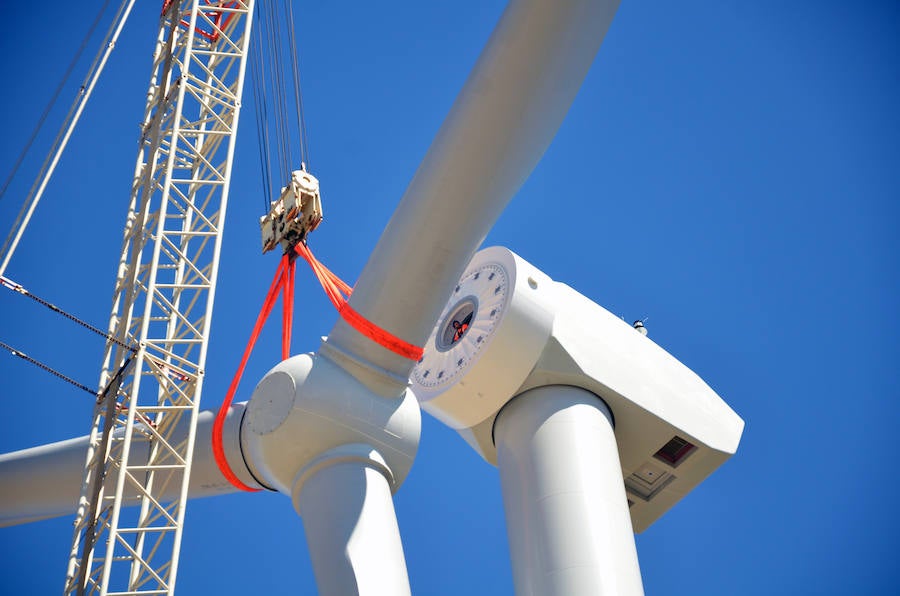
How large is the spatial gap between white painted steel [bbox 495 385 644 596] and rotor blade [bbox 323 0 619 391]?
9.90ft

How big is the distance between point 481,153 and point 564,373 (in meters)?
4.19

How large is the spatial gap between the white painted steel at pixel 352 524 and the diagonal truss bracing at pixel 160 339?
412 centimetres

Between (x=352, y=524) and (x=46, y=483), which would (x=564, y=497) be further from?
(x=46, y=483)

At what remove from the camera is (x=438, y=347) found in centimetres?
1429

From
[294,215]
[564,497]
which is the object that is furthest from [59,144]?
[564,497]

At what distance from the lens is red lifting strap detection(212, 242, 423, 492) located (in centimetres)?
1052

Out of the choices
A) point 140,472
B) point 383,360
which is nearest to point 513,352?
point 383,360

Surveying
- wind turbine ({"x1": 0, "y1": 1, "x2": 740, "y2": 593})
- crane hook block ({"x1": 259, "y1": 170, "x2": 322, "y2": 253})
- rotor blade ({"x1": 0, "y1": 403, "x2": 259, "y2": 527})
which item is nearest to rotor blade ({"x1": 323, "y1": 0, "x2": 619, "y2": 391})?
wind turbine ({"x1": 0, "y1": 1, "x2": 740, "y2": 593})

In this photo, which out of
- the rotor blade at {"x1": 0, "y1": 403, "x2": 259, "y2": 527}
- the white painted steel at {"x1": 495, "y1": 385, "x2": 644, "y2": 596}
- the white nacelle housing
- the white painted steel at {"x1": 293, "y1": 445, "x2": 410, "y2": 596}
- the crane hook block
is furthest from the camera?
the rotor blade at {"x1": 0, "y1": 403, "x2": 259, "y2": 527}

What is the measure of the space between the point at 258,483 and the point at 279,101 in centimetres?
1242

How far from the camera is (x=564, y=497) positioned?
40.7ft

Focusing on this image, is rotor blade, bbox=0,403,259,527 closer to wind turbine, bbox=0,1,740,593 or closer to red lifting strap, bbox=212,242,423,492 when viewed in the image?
red lifting strap, bbox=212,242,423,492

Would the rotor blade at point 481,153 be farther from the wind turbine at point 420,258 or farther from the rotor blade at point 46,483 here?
the rotor blade at point 46,483

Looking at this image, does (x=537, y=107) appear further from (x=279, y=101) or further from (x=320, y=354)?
(x=279, y=101)
